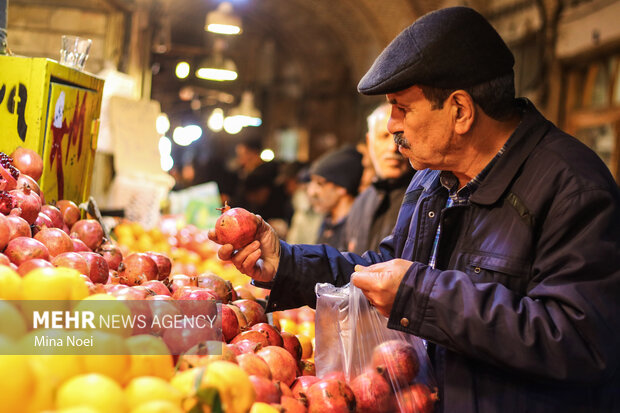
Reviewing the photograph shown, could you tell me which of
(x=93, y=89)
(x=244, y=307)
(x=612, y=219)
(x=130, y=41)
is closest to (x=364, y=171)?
(x=130, y=41)

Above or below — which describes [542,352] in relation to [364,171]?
below

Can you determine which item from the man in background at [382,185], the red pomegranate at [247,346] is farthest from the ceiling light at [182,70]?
the red pomegranate at [247,346]

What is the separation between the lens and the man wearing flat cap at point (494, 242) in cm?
158

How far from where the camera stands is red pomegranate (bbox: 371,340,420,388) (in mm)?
1783

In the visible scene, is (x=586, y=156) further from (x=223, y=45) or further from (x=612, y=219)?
(x=223, y=45)

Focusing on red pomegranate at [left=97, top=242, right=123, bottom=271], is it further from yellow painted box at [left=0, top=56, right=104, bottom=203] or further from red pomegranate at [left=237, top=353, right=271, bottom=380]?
red pomegranate at [left=237, top=353, right=271, bottom=380]

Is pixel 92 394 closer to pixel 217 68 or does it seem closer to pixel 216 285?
pixel 216 285

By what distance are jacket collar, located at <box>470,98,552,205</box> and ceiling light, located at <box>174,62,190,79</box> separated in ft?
17.9

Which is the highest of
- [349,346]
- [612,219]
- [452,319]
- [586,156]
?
[586,156]

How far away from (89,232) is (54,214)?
5.5 inches

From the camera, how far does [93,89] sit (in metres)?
2.89

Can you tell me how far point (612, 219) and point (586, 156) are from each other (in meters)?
0.21

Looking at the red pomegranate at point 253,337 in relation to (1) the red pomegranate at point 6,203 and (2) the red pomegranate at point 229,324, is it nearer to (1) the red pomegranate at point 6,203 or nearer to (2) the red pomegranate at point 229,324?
(2) the red pomegranate at point 229,324

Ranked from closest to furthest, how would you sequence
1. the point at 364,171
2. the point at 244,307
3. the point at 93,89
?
the point at 244,307, the point at 93,89, the point at 364,171
